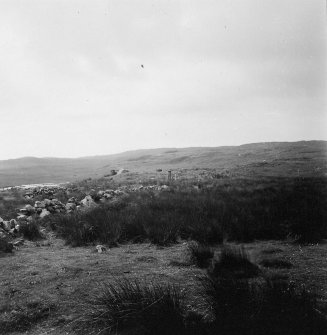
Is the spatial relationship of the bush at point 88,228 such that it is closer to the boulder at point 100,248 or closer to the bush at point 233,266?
the boulder at point 100,248

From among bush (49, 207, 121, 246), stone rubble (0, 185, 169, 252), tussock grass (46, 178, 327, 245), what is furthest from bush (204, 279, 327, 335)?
stone rubble (0, 185, 169, 252)

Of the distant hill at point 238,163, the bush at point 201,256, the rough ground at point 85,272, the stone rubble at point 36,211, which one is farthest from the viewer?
the distant hill at point 238,163

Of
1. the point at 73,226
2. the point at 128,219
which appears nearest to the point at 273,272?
the point at 128,219

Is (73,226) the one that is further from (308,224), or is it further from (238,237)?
(308,224)

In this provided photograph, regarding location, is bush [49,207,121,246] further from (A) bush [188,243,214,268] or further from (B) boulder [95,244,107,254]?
(A) bush [188,243,214,268]

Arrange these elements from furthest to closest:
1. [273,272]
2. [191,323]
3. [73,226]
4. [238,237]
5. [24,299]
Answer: [73,226] → [238,237] → [273,272] → [24,299] → [191,323]

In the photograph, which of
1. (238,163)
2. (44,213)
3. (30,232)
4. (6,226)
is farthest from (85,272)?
(238,163)

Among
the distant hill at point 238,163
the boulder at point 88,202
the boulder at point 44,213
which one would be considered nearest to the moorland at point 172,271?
the boulder at point 44,213
